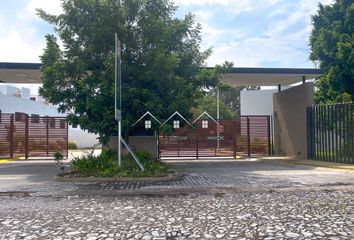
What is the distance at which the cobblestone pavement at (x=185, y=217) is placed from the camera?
6.28 meters

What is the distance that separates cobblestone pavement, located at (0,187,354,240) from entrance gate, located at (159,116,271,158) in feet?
43.8

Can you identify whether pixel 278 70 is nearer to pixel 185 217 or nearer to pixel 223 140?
pixel 223 140

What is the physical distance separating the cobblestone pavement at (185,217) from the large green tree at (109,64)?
5.81 m

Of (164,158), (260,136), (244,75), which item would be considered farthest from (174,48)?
(260,136)

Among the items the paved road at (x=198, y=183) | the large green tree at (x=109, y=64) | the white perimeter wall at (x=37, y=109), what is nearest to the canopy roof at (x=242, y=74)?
the large green tree at (x=109, y=64)

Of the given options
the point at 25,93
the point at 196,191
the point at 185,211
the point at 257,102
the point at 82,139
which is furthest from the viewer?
the point at 25,93

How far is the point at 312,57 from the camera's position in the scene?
944 inches

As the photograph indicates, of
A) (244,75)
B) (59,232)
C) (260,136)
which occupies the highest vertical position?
(244,75)

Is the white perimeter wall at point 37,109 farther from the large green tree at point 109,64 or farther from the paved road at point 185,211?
the paved road at point 185,211

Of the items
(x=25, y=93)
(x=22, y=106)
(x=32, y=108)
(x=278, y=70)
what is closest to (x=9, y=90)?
(x=32, y=108)

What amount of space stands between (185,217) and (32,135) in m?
17.6

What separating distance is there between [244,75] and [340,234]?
54.3 ft

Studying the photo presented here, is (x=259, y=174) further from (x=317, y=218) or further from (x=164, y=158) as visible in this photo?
(x=164, y=158)

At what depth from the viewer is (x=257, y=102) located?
1428 inches
